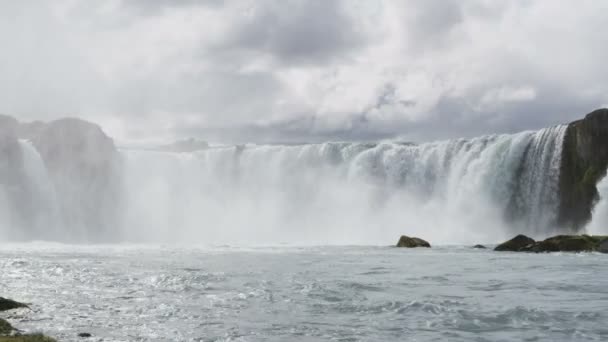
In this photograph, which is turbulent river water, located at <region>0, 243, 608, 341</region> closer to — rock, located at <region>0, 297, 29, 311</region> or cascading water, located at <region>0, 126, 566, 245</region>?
rock, located at <region>0, 297, 29, 311</region>

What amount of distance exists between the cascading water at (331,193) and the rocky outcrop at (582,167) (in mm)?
793

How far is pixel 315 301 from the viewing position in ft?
52.9

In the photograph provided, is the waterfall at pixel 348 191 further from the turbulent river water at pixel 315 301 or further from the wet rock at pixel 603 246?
the turbulent river water at pixel 315 301

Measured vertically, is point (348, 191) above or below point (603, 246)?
above

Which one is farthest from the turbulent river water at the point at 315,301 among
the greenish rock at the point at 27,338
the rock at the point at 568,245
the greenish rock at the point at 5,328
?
the rock at the point at 568,245

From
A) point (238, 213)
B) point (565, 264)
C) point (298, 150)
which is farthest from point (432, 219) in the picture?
point (565, 264)

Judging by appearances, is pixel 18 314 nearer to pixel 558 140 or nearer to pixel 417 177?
pixel 558 140

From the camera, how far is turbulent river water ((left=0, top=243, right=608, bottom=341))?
39.7ft

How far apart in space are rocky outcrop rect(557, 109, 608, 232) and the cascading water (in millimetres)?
793

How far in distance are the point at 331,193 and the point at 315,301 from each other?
51.7m

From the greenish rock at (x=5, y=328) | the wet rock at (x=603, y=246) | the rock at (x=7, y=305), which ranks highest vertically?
the wet rock at (x=603, y=246)

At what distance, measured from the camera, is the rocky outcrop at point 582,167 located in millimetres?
50781

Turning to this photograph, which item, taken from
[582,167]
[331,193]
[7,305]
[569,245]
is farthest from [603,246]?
[331,193]

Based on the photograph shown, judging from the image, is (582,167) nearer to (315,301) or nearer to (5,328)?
(315,301)
